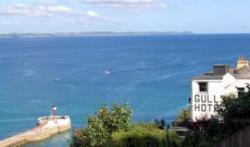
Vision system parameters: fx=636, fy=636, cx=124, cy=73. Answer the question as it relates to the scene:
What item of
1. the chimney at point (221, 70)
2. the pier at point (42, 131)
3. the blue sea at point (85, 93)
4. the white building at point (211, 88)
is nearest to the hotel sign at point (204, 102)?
the white building at point (211, 88)

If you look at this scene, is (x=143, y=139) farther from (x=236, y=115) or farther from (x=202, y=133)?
(x=236, y=115)

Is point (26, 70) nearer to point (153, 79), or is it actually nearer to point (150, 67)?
point (150, 67)

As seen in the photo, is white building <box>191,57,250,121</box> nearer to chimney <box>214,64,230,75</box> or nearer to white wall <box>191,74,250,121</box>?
white wall <box>191,74,250,121</box>

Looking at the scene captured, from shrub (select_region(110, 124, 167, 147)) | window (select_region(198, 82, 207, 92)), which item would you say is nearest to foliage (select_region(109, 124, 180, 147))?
shrub (select_region(110, 124, 167, 147))

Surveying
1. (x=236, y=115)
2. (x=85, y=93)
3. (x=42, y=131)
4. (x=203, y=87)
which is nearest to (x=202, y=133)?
(x=236, y=115)

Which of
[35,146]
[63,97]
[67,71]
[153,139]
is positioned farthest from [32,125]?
[67,71]

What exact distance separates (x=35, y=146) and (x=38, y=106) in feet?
88.7

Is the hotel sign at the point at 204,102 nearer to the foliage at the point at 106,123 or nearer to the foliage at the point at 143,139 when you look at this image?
the foliage at the point at 106,123

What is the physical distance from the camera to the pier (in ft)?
213

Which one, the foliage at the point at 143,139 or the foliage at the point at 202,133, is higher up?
the foliage at the point at 202,133

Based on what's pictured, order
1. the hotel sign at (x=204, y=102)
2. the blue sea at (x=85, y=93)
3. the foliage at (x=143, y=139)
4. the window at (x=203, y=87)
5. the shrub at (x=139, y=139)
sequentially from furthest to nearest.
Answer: the blue sea at (x=85, y=93), the window at (x=203, y=87), the hotel sign at (x=204, y=102), the shrub at (x=139, y=139), the foliage at (x=143, y=139)

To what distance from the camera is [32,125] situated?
7925cm

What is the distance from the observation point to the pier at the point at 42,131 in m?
64.8

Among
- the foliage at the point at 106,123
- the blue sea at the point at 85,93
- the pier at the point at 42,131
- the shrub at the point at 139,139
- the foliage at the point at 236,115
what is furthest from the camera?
the blue sea at the point at 85,93
